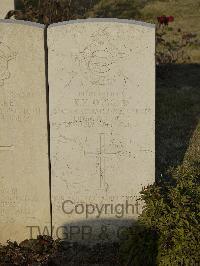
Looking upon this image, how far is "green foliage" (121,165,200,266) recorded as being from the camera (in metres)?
4.52

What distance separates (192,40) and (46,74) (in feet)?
29.9

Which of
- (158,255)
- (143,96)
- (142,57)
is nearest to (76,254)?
(158,255)

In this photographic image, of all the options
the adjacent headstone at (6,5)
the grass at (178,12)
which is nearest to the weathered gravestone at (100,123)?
the adjacent headstone at (6,5)

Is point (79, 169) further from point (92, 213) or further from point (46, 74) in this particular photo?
point (46, 74)

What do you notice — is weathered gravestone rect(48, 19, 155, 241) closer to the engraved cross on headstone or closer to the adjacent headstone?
the engraved cross on headstone

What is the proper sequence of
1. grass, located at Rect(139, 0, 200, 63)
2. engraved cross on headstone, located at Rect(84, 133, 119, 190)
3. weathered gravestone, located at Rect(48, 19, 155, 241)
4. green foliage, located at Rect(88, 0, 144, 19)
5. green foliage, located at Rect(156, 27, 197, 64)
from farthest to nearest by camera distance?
green foliage, located at Rect(88, 0, 144, 19)
grass, located at Rect(139, 0, 200, 63)
green foliage, located at Rect(156, 27, 197, 64)
engraved cross on headstone, located at Rect(84, 133, 119, 190)
weathered gravestone, located at Rect(48, 19, 155, 241)

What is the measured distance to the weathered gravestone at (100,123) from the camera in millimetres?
4836

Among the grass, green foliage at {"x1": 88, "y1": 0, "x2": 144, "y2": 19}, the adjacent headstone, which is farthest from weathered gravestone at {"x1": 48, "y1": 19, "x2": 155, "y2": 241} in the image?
green foliage at {"x1": 88, "y1": 0, "x2": 144, "y2": 19}

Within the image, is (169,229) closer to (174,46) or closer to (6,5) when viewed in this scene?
(6,5)

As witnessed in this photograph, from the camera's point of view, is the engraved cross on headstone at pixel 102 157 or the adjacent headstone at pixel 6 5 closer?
the engraved cross on headstone at pixel 102 157

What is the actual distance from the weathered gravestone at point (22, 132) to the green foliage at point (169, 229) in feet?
3.28

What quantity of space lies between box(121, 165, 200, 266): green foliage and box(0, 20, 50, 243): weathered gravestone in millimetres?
1001

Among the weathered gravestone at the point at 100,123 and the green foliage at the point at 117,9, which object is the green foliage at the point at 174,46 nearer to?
the green foliage at the point at 117,9

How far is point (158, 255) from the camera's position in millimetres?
4688
